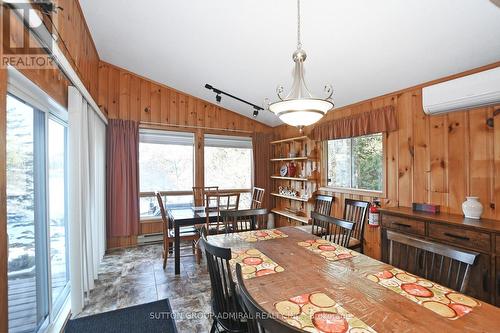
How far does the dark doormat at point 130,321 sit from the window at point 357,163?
2.88m

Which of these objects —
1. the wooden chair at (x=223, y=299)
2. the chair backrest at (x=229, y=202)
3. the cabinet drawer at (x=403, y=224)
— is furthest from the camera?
the chair backrest at (x=229, y=202)

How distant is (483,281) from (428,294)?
50.9 inches

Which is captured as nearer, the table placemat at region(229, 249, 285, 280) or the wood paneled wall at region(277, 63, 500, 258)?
the table placemat at region(229, 249, 285, 280)

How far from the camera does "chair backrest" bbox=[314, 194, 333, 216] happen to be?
3.69m

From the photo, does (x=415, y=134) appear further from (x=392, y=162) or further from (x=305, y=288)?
(x=305, y=288)

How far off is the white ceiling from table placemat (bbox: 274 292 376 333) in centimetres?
216

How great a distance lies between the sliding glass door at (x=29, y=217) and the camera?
5.15ft

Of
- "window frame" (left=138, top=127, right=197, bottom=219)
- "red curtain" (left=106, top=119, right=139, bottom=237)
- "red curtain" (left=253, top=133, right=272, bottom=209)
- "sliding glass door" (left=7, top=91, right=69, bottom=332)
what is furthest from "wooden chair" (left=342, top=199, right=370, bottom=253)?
"red curtain" (left=106, top=119, right=139, bottom=237)

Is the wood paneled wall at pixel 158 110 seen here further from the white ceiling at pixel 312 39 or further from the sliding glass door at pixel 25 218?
the sliding glass door at pixel 25 218

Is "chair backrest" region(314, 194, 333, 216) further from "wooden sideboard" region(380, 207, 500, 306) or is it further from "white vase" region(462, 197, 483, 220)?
"white vase" region(462, 197, 483, 220)

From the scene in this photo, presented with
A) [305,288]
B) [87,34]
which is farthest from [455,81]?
[87,34]

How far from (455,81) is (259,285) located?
2561 mm

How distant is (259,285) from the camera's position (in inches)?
50.4

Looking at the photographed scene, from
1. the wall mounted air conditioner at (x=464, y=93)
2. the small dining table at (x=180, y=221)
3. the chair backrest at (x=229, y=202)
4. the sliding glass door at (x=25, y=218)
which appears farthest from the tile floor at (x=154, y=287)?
the wall mounted air conditioner at (x=464, y=93)
